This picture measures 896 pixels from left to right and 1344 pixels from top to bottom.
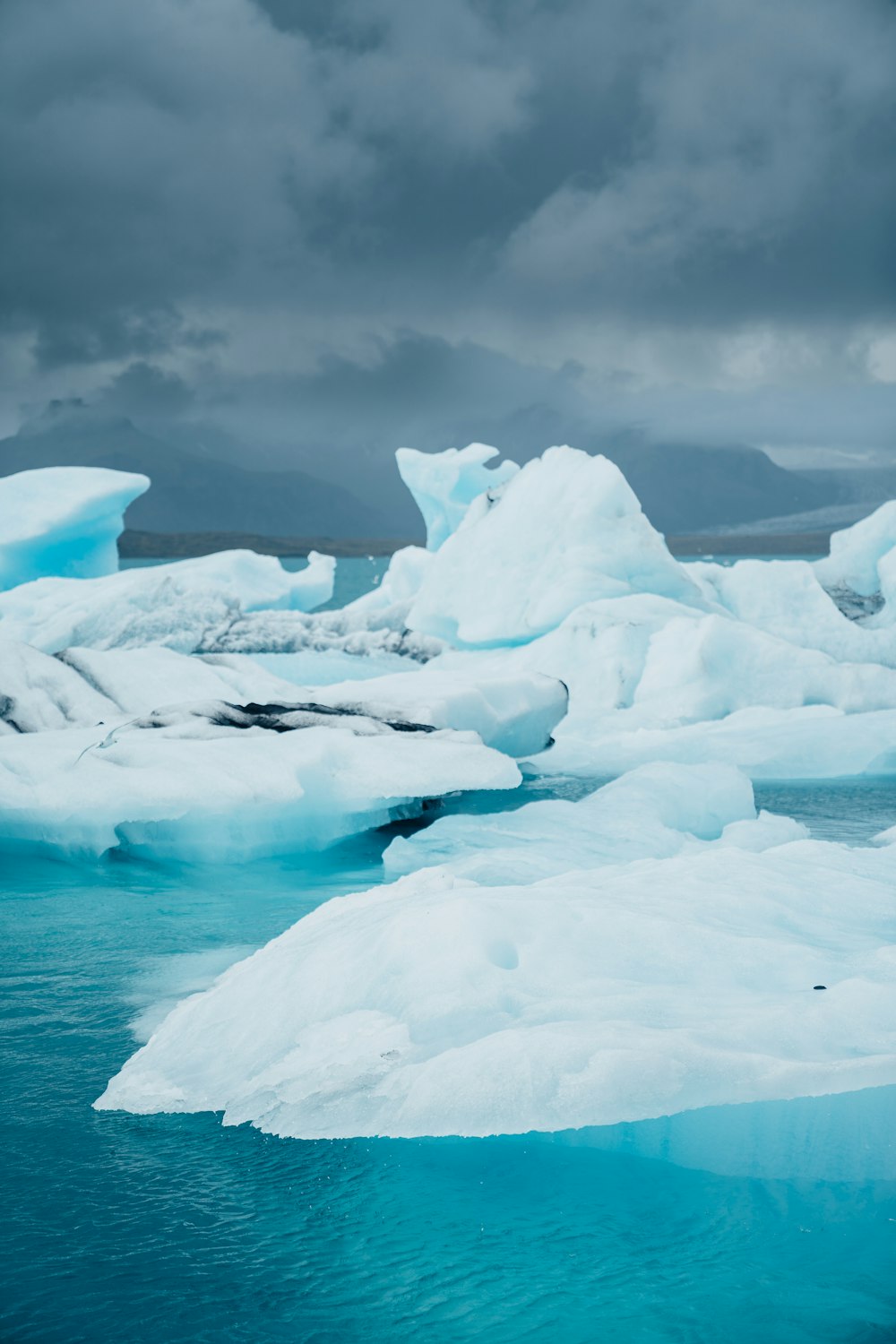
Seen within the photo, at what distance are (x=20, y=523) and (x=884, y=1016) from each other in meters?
21.3

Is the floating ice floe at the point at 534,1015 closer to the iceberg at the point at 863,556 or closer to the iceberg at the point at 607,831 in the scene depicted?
the iceberg at the point at 607,831

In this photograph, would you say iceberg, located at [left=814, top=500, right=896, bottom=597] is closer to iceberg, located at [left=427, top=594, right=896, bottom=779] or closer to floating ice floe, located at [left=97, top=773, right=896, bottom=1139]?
iceberg, located at [left=427, top=594, right=896, bottom=779]

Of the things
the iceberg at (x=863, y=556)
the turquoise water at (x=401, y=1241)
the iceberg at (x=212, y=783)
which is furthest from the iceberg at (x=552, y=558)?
the turquoise water at (x=401, y=1241)

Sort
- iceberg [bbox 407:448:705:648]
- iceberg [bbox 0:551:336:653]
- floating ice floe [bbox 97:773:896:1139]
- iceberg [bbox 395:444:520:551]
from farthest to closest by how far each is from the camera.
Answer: iceberg [bbox 395:444:520:551], iceberg [bbox 0:551:336:653], iceberg [bbox 407:448:705:648], floating ice floe [bbox 97:773:896:1139]

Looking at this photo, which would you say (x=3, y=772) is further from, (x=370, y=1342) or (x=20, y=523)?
(x=20, y=523)

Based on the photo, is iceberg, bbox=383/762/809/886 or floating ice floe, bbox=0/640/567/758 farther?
floating ice floe, bbox=0/640/567/758

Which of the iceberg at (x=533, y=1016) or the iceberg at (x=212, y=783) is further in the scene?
the iceberg at (x=212, y=783)

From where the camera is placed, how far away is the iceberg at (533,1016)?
131 inches

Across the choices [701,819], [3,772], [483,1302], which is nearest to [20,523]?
[3,772]

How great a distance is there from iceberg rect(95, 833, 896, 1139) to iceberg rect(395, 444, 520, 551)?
22.4 m

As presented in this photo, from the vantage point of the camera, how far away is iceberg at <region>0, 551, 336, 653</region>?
1908 cm

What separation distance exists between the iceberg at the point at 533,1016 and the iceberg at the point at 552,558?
42.6ft

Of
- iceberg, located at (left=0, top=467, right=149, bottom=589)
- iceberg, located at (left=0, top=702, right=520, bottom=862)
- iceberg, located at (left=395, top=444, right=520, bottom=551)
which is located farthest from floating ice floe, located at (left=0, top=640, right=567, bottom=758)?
iceberg, located at (left=395, top=444, right=520, bottom=551)

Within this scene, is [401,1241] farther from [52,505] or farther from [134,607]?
[52,505]
